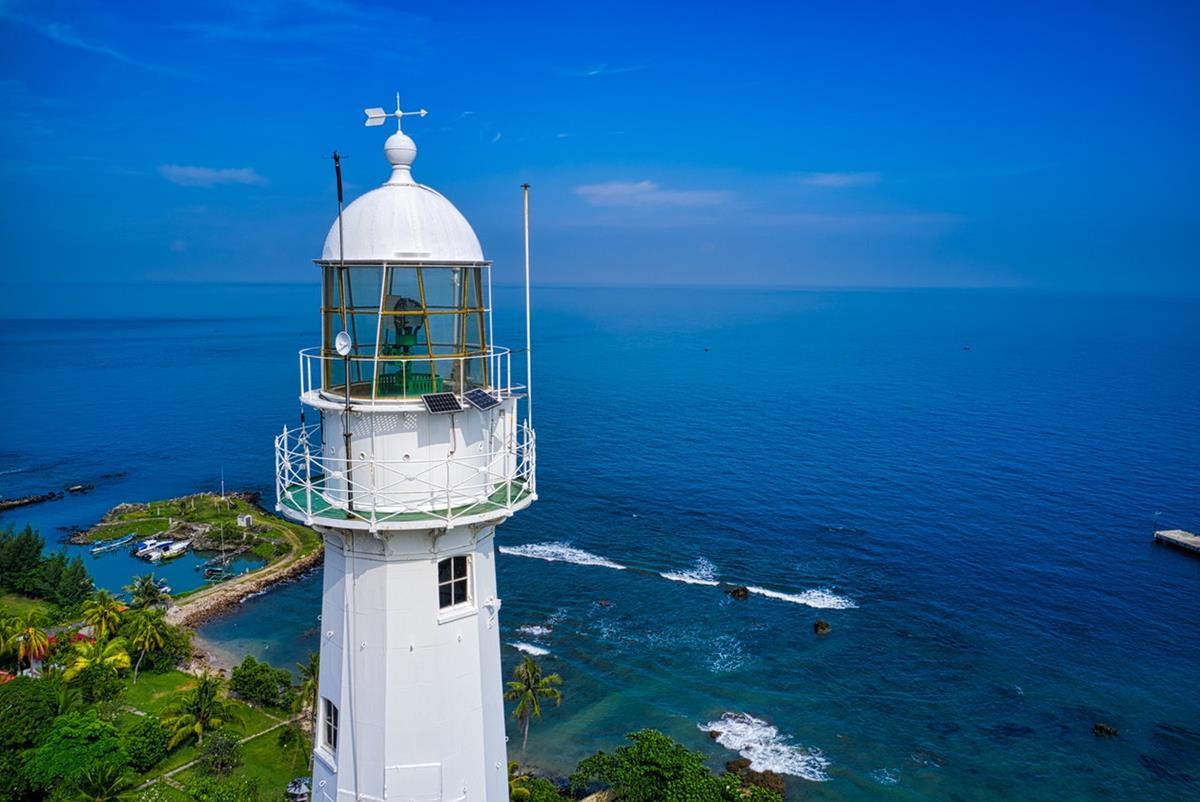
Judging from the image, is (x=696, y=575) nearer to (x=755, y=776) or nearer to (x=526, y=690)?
(x=755, y=776)

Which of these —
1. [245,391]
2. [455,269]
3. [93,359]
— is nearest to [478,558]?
[455,269]

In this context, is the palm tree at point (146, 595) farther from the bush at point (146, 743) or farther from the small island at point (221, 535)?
the bush at point (146, 743)

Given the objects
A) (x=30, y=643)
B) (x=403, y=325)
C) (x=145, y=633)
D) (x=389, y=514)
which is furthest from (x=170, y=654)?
(x=403, y=325)

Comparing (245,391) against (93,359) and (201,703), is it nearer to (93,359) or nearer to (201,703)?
(93,359)

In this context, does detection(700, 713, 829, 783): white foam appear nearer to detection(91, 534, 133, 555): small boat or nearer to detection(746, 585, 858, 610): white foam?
detection(746, 585, 858, 610): white foam

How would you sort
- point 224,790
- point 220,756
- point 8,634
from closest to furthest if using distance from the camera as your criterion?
point 224,790 < point 220,756 < point 8,634

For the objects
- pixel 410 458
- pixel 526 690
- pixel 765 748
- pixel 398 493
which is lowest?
pixel 765 748
